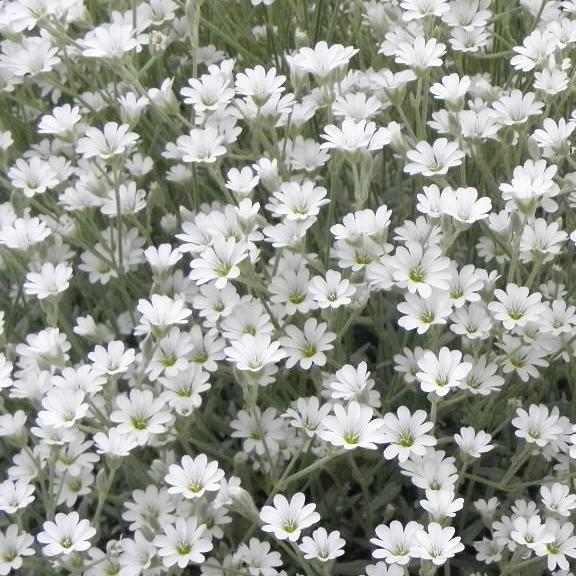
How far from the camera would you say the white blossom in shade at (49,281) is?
4.55 feet

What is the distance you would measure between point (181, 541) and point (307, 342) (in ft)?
0.92

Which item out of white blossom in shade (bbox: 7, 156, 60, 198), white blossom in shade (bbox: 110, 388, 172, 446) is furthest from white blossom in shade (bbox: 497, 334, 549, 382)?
white blossom in shade (bbox: 7, 156, 60, 198)

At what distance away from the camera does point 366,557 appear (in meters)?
1.49

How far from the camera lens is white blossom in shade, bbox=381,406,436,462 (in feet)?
4.05

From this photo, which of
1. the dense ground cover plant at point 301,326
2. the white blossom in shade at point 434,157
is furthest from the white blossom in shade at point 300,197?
the white blossom in shade at point 434,157

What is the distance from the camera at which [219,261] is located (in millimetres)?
1345

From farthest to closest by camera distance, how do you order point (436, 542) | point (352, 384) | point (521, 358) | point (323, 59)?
1. point (323, 59)
2. point (521, 358)
3. point (352, 384)
4. point (436, 542)

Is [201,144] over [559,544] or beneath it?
over

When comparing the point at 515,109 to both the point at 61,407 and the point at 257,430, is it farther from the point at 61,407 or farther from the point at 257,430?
the point at 61,407

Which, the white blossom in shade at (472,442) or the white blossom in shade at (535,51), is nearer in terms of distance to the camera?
the white blossom in shade at (472,442)

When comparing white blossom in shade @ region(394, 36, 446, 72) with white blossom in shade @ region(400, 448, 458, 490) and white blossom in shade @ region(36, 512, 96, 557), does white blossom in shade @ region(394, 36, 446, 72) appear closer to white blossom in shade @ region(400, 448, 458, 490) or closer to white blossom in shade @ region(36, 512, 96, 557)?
white blossom in shade @ region(400, 448, 458, 490)

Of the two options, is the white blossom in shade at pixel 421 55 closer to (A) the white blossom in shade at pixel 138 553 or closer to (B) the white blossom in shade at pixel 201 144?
(B) the white blossom in shade at pixel 201 144

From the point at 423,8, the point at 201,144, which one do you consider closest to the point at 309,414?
the point at 201,144

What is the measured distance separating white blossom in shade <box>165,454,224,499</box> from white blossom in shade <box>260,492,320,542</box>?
7 centimetres
